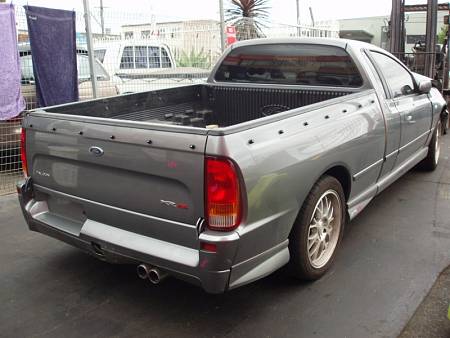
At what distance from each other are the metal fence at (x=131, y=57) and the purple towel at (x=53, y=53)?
171 mm

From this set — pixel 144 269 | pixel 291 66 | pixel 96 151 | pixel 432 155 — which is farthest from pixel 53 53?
pixel 432 155

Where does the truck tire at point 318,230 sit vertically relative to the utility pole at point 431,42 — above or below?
below

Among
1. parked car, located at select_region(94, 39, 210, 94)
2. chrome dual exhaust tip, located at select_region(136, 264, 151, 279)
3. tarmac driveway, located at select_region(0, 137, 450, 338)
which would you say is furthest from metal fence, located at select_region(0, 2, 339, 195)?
chrome dual exhaust tip, located at select_region(136, 264, 151, 279)

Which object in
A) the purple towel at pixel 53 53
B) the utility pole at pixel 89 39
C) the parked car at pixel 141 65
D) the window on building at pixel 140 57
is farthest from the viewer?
the window on building at pixel 140 57

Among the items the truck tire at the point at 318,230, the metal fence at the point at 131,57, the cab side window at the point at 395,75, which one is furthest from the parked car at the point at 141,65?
the truck tire at the point at 318,230

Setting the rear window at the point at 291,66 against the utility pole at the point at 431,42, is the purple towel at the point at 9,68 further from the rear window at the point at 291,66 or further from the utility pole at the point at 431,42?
the utility pole at the point at 431,42

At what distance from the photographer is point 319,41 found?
458cm

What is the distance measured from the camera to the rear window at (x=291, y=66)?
14.6ft

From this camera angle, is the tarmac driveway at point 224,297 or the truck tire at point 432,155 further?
the truck tire at point 432,155

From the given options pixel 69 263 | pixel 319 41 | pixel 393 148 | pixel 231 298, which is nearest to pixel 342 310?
pixel 231 298

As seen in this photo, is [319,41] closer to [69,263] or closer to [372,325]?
[372,325]

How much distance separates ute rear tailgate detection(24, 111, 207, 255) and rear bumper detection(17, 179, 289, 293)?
0.02 metres

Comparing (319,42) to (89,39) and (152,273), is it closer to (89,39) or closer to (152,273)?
(152,273)

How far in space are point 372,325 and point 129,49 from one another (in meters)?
6.50
